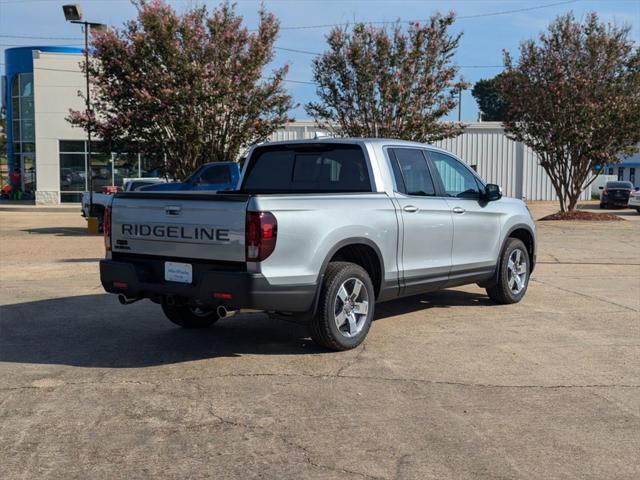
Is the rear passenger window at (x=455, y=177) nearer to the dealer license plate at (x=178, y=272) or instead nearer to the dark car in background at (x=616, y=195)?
the dealer license plate at (x=178, y=272)

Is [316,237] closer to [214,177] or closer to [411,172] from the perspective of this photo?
[411,172]

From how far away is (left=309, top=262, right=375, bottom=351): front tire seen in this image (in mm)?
6320

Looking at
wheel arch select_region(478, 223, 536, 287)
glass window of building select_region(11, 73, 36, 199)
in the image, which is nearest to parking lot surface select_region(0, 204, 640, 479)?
wheel arch select_region(478, 223, 536, 287)

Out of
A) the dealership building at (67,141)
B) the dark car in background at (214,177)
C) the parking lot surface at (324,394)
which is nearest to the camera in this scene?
the parking lot surface at (324,394)

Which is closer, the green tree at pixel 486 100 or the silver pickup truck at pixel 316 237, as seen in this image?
the silver pickup truck at pixel 316 237

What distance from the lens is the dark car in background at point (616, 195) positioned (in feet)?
120

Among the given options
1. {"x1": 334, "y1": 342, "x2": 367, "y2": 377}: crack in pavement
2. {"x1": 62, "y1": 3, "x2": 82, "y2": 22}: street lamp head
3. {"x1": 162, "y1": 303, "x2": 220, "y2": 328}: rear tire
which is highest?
{"x1": 62, "y1": 3, "x2": 82, "y2": 22}: street lamp head

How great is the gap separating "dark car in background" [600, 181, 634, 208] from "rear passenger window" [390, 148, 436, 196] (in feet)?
104

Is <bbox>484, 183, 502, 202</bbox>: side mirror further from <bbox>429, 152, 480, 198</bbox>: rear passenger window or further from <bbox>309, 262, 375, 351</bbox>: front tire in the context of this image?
<bbox>309, 262, 375, 351</bbox>: front tire

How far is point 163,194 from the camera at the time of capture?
6.39 metres

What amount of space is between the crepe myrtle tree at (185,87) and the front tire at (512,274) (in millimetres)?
14162

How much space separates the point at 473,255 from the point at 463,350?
5.87 feet

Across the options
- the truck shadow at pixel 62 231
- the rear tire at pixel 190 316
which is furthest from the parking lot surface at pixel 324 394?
the truck shadow at pixel 62 231

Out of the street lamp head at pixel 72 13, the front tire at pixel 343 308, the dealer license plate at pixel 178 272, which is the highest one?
the street lamp head at pixel 72 13
